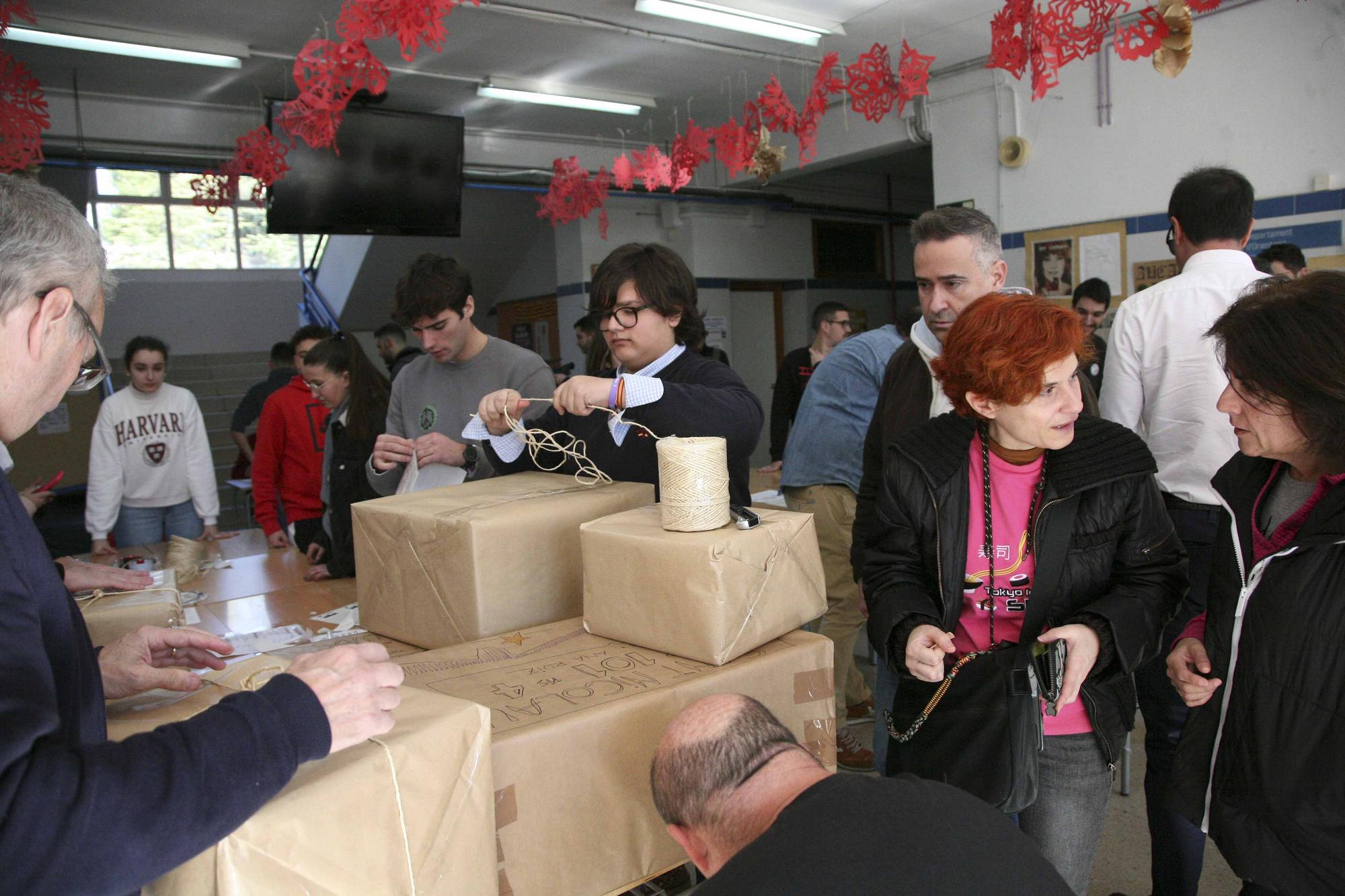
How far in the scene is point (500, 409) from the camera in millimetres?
1743

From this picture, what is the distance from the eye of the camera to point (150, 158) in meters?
6.75

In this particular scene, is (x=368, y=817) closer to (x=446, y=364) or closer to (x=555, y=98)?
(x=446, y=364)

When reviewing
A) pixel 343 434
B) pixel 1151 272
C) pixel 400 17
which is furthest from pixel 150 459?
pixel 1151 272

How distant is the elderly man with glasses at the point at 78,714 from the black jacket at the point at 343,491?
1.66 m

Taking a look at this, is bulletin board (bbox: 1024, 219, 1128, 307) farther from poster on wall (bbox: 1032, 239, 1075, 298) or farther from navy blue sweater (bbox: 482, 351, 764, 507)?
navy blue sweater (bbox: 482, 351, 764, 507)

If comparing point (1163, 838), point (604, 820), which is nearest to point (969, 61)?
point (1163, 838)

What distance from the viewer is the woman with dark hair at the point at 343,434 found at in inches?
→ 103

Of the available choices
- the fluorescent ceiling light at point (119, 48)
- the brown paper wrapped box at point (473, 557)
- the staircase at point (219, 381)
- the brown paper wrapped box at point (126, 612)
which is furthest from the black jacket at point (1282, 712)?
the staircase at point (219, 381)

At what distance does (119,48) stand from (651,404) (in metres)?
5.70

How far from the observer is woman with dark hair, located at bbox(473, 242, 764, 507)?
170 centimetres

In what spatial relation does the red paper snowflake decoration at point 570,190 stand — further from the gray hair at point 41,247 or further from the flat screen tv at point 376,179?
the gray hair at point 41,247

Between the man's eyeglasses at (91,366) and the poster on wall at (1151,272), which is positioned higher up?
the poster on wall at (1151,272)

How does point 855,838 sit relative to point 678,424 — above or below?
below

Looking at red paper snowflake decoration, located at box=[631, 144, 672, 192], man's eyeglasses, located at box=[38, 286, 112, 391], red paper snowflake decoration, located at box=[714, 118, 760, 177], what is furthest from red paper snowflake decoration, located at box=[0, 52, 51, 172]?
man's eyeglasses, located at box=[38, 286, 112, 391]
